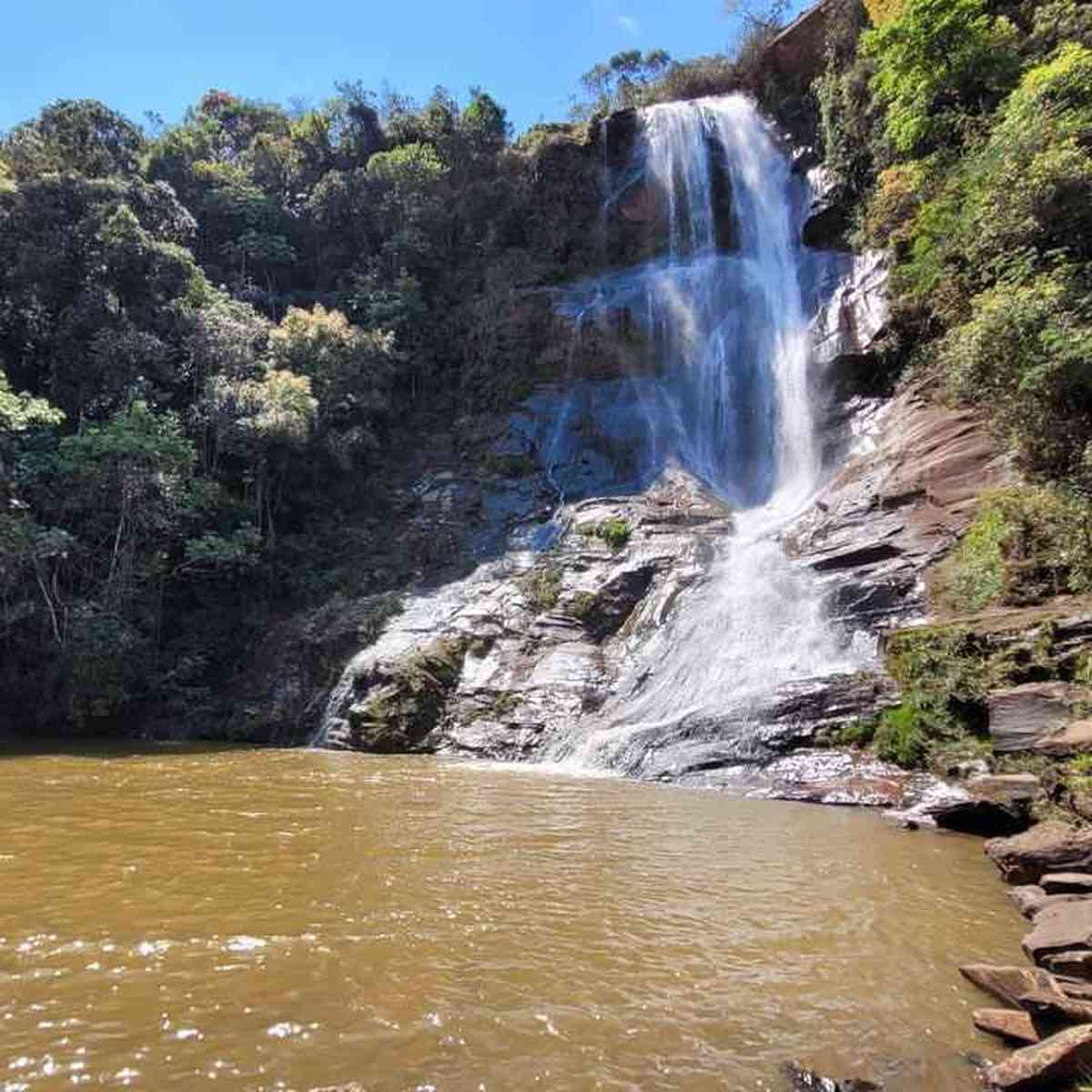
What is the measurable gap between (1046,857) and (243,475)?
72.1ft

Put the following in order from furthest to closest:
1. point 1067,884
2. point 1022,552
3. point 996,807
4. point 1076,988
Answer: point 1022,552, point 996,807, point 1067,884, point 1076,988

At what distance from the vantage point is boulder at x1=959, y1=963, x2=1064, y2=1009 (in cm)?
425

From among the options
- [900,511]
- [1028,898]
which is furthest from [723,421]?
[1028,898]

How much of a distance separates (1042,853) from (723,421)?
18.8 metres

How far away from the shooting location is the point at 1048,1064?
346 centimetres

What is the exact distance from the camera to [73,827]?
26.8 ft

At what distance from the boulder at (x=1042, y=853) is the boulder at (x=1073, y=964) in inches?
70.3

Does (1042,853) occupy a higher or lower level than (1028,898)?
higher

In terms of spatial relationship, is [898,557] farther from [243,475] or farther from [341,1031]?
[243,475]

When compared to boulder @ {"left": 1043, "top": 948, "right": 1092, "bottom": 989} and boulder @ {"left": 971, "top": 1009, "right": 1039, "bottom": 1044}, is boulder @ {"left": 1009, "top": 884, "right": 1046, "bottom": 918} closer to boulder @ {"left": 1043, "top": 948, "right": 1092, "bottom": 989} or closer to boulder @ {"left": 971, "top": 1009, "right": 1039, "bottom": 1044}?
boulder @ {"left": 1043, "top": 948, "right": 1092, "bottom": 989}

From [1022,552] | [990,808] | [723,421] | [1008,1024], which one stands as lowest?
[1008,1024]

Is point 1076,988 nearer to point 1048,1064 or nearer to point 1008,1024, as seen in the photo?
point 1008,1024

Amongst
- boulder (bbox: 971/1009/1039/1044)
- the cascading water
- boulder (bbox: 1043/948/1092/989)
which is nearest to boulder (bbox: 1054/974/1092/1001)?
boulder (bbox: 1043/948/1092/989)

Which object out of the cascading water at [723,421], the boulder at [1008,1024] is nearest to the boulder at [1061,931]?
the boulder at [1008,1024]
